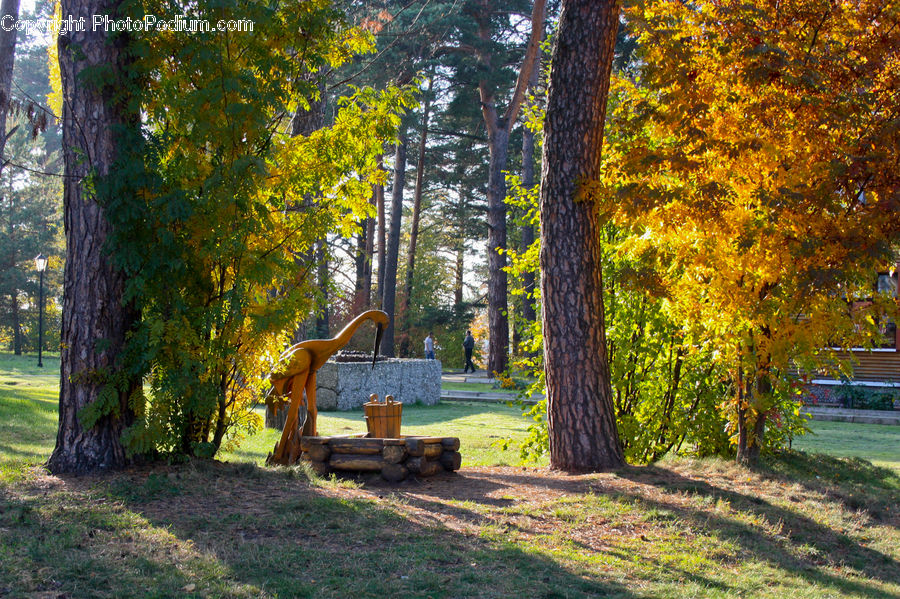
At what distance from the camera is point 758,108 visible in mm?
6094

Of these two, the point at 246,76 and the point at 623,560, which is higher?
the point at 246,76

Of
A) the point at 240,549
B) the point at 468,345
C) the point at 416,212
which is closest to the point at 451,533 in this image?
the point at 240,549

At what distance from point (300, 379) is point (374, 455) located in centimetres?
100

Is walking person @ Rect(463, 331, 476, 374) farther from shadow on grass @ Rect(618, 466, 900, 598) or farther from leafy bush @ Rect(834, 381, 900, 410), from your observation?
shadow on grass @ Rect(618, 466, 900, 598)

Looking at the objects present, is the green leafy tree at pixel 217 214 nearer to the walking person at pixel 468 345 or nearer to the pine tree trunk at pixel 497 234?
the pine tree trunk at pixel 497 234

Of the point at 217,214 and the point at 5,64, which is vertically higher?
the point at 5,64

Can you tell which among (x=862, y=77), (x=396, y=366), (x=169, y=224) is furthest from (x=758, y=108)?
(x=396, y=366)

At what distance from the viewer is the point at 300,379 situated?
6.90 meters

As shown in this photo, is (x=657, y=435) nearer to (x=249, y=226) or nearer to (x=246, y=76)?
(x=249, y=226)

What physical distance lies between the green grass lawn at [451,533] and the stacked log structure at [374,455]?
147 mm

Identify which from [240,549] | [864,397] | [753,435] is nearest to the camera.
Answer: [240,549]

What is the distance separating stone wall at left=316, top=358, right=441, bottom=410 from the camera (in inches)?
622

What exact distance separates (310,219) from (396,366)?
34.9 feet

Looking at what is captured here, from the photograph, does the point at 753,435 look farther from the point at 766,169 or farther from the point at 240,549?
the point at 240,549
